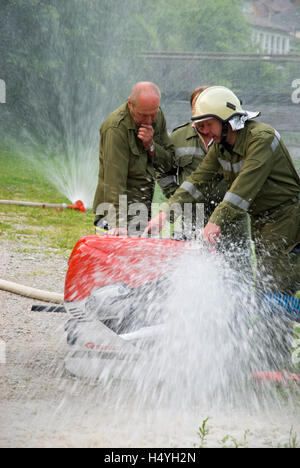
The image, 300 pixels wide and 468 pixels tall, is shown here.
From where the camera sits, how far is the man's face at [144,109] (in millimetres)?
4453

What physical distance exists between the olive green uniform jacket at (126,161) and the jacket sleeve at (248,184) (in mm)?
895

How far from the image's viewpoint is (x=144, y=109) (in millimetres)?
4469

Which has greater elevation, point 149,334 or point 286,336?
point 149,334

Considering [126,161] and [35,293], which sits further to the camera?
[35,293]

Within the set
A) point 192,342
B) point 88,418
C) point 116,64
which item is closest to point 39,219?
point 192,342

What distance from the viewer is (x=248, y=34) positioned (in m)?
14.3

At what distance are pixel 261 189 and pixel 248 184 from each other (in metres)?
0.31

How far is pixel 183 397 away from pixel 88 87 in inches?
575

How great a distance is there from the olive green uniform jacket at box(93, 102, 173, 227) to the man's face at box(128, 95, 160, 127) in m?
0.07

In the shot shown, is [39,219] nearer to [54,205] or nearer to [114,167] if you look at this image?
[54,205]

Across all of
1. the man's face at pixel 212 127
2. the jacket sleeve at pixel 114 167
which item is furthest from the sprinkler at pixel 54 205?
the man's face at pixel 212 127

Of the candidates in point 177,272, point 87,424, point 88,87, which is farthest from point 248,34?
point 87,424

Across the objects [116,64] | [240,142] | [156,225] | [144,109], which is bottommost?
[116,64]
